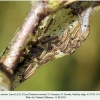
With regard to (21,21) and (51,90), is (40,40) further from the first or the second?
(51,90)

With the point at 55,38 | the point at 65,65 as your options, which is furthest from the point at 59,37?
the point at 65,65

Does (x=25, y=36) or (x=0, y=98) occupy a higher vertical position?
(x=25, y=36)

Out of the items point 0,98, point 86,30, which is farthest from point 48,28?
point 0,98

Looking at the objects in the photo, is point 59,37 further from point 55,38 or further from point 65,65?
point 65,65

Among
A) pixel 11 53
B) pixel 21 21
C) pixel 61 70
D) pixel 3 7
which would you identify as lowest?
pixel 61 70

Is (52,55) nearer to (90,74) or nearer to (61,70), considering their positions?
(61,70)

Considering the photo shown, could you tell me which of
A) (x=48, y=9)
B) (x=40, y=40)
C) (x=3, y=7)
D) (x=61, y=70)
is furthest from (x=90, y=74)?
→ (x=3, y=7)

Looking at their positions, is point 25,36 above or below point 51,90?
above
